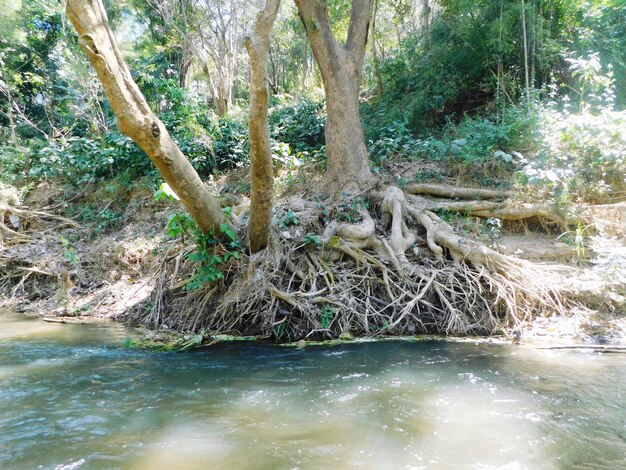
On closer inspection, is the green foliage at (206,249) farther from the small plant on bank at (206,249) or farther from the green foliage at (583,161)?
the green foliage at (583,161)

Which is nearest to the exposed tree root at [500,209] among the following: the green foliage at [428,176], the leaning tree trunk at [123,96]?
the green foliage at [428,176]

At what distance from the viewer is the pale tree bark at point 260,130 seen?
Answer: 12.7 ft

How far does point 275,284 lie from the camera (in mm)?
5188

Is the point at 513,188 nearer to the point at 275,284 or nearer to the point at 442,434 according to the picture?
the point at 275,284

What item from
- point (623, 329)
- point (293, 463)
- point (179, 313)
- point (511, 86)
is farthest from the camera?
point (511, 86)

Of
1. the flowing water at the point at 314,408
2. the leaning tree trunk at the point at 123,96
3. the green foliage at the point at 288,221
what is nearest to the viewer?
the flowing water at the point at 314,408

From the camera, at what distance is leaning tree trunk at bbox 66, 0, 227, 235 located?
363cm

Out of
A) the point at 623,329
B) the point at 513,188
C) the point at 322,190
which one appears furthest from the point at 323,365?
the point at 513,188

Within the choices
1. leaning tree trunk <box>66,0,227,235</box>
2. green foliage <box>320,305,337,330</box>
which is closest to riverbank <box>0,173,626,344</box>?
green foliage <box>320,305,337,330</box>

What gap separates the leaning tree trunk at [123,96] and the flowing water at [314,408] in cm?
184

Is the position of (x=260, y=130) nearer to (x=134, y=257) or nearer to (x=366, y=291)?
(x=366, y=291)

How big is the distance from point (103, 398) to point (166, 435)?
869mm

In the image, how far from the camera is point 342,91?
7168mm

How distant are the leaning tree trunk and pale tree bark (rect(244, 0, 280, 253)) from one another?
698 millimetres
